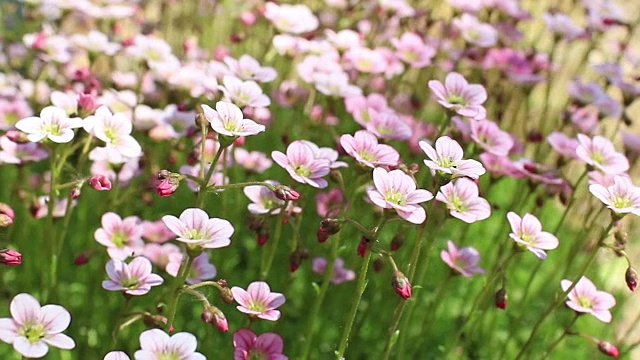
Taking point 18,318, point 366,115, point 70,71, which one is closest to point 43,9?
point 70,71

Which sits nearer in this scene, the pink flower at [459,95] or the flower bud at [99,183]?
the flower bud at [99,183]

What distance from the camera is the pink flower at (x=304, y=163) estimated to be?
1.92 metres

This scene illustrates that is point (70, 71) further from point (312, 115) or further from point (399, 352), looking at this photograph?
point (399, 352)

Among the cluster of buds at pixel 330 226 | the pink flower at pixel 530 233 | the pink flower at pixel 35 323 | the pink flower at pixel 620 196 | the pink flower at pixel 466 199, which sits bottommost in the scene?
the pink flower at pixel 35 323

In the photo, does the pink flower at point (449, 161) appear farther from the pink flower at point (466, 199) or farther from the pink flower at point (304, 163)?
the pink flower at point (304, 163)

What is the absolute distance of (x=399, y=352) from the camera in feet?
7.63

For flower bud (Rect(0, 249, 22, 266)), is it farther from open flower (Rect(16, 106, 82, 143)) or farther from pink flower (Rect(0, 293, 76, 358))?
open flower (Rect(16, 106, 82, 143))

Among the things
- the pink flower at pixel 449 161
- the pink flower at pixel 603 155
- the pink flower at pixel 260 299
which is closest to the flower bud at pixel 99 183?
the pink flower at pixel 260 299

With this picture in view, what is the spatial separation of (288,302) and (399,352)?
659 mm

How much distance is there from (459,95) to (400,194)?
56 centimetres

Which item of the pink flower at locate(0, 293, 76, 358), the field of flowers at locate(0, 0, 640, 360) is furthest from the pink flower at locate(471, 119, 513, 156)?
the pink flower at locate(0, 293, 76, 358)

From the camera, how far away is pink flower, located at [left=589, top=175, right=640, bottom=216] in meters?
1.93

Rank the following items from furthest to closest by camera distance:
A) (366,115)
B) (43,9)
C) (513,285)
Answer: (513,285) → (43,9) → (366,115)

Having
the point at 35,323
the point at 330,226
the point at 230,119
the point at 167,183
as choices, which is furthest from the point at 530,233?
the point at 35,323
